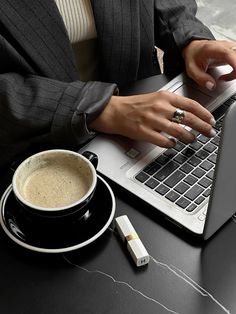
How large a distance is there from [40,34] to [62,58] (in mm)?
67

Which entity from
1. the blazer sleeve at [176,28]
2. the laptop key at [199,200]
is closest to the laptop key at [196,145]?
the laptop key at [199,200]

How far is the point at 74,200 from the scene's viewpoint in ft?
2.13

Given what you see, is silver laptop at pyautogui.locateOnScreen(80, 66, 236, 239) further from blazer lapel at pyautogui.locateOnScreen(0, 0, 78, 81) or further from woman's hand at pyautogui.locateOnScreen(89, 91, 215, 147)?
blazer lapel at pyautogui.locateOnScreen(0, 0, 78, 81)

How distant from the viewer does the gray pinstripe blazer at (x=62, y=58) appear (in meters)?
0.79

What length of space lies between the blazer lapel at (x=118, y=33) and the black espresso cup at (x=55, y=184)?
0.35m

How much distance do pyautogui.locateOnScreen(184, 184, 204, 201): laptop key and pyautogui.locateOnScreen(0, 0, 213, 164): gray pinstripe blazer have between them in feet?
0.61

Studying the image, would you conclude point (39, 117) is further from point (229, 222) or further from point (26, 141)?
point (229, 222)

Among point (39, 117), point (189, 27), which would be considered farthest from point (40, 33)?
point (189, 27)

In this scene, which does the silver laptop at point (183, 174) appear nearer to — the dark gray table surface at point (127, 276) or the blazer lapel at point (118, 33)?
the dark gray table surface at point (127, 276)

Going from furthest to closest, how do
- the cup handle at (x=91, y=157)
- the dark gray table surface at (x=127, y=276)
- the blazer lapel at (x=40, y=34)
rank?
the blazer lapel at (x=40, y=34) → the cup handle at (x=91, y=157) → the dark gray table surface at (x=127, y=276)

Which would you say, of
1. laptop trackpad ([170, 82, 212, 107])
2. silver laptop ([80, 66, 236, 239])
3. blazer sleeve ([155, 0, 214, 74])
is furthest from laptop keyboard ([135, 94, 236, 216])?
blazer sleeve ([155, 0, 214, 74])

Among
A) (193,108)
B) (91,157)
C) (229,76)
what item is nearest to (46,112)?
(91,157)

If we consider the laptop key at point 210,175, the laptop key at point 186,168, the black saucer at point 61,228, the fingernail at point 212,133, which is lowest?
the laptop key at point 210,175

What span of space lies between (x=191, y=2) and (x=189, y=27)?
8cm
